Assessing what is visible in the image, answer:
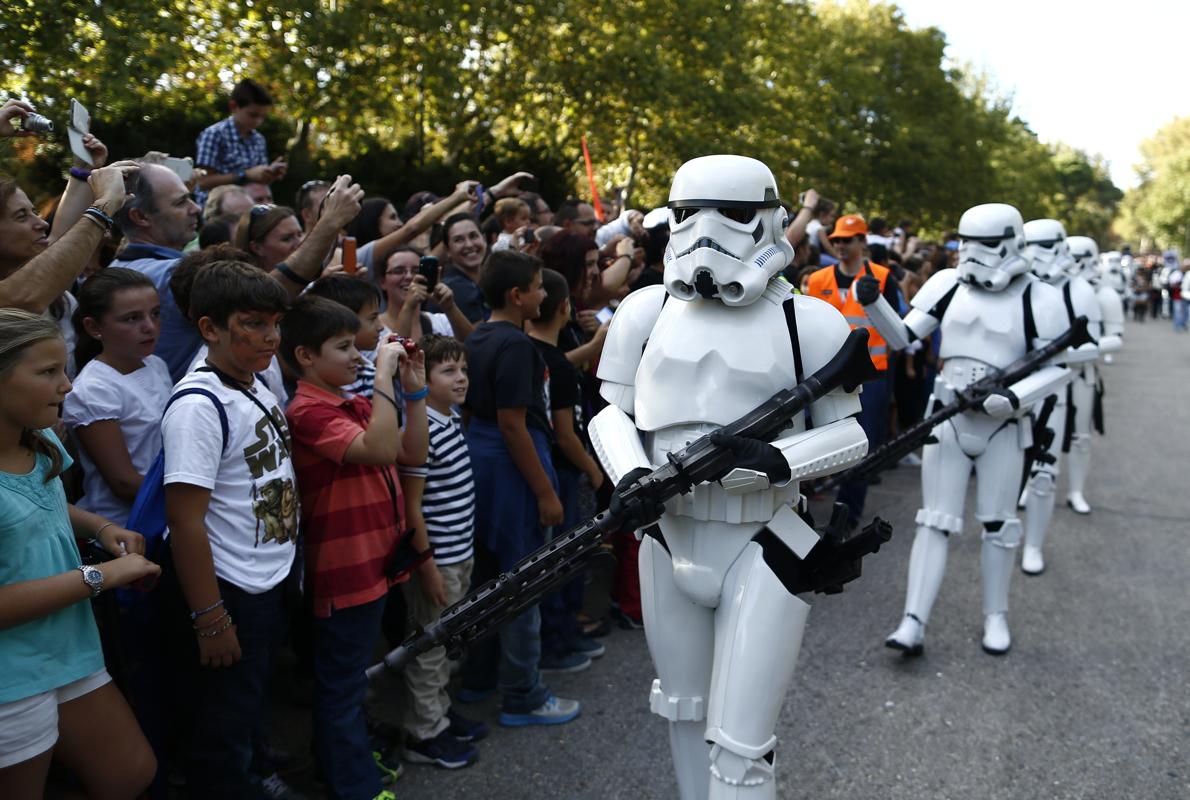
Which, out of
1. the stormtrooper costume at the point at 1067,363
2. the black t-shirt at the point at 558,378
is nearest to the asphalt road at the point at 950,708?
the stormtrooper costume at the point at 1067,363

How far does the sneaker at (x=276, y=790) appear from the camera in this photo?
3.26 meters

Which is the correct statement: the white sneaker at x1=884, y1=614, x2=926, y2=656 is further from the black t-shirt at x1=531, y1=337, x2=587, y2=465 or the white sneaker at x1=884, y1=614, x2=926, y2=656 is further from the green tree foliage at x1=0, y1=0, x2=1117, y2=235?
the green tree foliage at x1=0, y1=0, x2=1117, y2=235

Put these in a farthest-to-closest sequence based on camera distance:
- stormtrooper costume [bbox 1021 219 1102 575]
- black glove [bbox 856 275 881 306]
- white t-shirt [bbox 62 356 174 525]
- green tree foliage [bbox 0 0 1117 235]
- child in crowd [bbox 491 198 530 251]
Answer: green tree foliage [bbox 0 0 1117 235] < stormtrooper costume [bbox 1021 219 1102 575] < child in crowd [bbox 491 198 530 251] < black glove [bbox 856 275 881 306] < white t-shirt [bbox 62 356 174 525]

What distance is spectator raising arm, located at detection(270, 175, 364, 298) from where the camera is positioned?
3336 millimetres

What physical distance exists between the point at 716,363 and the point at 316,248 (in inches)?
60.0

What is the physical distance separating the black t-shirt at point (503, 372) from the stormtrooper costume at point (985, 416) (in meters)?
1.76

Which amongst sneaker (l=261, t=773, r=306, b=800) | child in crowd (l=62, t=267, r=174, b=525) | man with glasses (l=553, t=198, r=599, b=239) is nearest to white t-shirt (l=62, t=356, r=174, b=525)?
child in crowd (l=62, t=267, r=174, b=525)

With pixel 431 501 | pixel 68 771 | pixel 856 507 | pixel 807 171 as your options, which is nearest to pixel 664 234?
pixel 856 507

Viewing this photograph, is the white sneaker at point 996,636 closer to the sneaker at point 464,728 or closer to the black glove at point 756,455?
the sneaker at point 464,728

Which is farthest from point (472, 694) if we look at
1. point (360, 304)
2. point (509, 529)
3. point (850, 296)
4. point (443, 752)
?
point (850, 296)

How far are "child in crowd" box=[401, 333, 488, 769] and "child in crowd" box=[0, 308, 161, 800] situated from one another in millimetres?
1235

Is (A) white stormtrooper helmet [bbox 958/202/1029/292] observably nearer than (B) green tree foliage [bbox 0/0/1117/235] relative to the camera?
Yes

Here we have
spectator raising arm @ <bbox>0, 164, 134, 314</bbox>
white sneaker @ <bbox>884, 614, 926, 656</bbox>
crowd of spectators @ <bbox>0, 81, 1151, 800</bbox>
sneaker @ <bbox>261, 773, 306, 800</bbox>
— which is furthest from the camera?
white sneaker @ <bbox>884, 614, 926, 656</bbox>

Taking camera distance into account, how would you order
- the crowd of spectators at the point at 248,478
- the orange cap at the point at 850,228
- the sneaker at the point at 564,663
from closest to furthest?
the crowd of spectators at the point at 248,478 < the sneaker at the point at 564,663 < the orange cap at the point at 850,228
